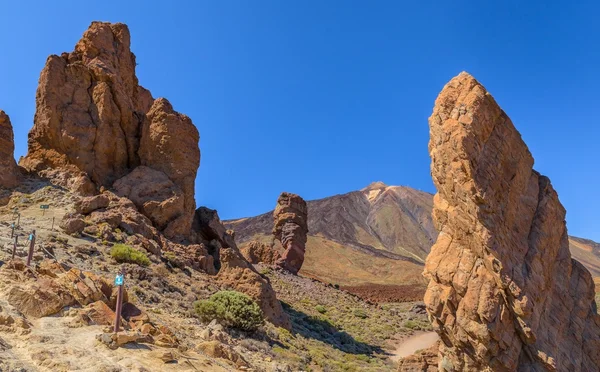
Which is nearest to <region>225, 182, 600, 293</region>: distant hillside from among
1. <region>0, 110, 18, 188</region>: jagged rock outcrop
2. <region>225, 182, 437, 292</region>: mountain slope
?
<region>225, 182, 437, 292</region>: mountain slope

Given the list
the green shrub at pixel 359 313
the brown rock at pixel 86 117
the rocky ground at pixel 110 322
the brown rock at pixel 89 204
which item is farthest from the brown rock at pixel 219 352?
the green shrub at pixel 359 313

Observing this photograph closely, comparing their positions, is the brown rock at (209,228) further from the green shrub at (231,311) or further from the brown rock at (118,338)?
the brown rock at (118,338)

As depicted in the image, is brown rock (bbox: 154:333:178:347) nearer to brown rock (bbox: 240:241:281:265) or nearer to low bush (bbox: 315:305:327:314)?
low bush (bbox: 315:305:327:314)

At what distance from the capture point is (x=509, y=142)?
11.6 m

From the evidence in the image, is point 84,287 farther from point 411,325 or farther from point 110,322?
point 411,325

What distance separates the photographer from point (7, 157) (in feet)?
83.0

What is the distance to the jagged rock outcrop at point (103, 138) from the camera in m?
26.4

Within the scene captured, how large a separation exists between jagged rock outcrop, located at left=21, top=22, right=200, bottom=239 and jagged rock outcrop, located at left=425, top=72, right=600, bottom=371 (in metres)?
18.5

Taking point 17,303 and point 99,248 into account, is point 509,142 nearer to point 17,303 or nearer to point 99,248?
point 17,303

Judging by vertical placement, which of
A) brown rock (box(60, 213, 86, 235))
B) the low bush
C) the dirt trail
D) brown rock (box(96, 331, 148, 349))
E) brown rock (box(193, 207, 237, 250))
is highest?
brown rock (box(193, 207, 237, 250))

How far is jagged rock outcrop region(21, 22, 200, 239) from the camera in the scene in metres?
26.4

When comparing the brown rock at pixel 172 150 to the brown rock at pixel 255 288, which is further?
the brown rock at pixel 172 150

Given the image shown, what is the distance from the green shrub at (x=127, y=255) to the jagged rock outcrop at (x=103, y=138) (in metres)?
5.63

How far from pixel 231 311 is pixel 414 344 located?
20.8m
